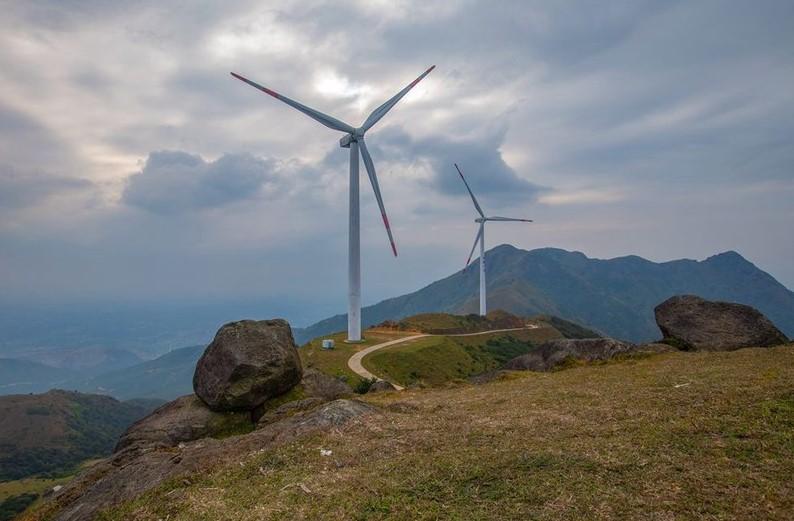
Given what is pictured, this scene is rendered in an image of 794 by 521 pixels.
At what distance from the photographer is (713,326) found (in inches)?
1852

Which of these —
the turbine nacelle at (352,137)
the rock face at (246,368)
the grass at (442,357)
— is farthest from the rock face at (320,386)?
the turbine nacelle at (352,137)

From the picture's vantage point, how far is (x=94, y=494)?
20.6 metres

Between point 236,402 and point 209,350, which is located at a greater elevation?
point 209,350

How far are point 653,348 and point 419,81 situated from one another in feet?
179

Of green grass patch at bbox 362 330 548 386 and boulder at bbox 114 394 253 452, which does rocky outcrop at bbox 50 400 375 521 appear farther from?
green grass patch at bbox 362 330 548 386

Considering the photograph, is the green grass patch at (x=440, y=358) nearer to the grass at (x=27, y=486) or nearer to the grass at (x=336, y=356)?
the grass at (x=336, y=356)

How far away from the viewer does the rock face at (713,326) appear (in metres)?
44.2

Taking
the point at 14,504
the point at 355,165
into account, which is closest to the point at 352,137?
the point at 355,165

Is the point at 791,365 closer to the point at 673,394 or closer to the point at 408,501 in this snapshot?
the point at 673,394

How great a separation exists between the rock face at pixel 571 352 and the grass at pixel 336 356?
86.4ft

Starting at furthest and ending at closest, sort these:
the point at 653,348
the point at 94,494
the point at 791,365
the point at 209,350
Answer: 1. the point at 653,348
2. the point at 209,350
3. the point at 791,365
4. the point at 94,494

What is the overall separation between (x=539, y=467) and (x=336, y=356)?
7097cm

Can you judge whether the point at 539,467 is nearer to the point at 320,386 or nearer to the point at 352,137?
→ the point at 320,386

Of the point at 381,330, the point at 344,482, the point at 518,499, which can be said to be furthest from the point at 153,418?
Result: the point at 381,330
